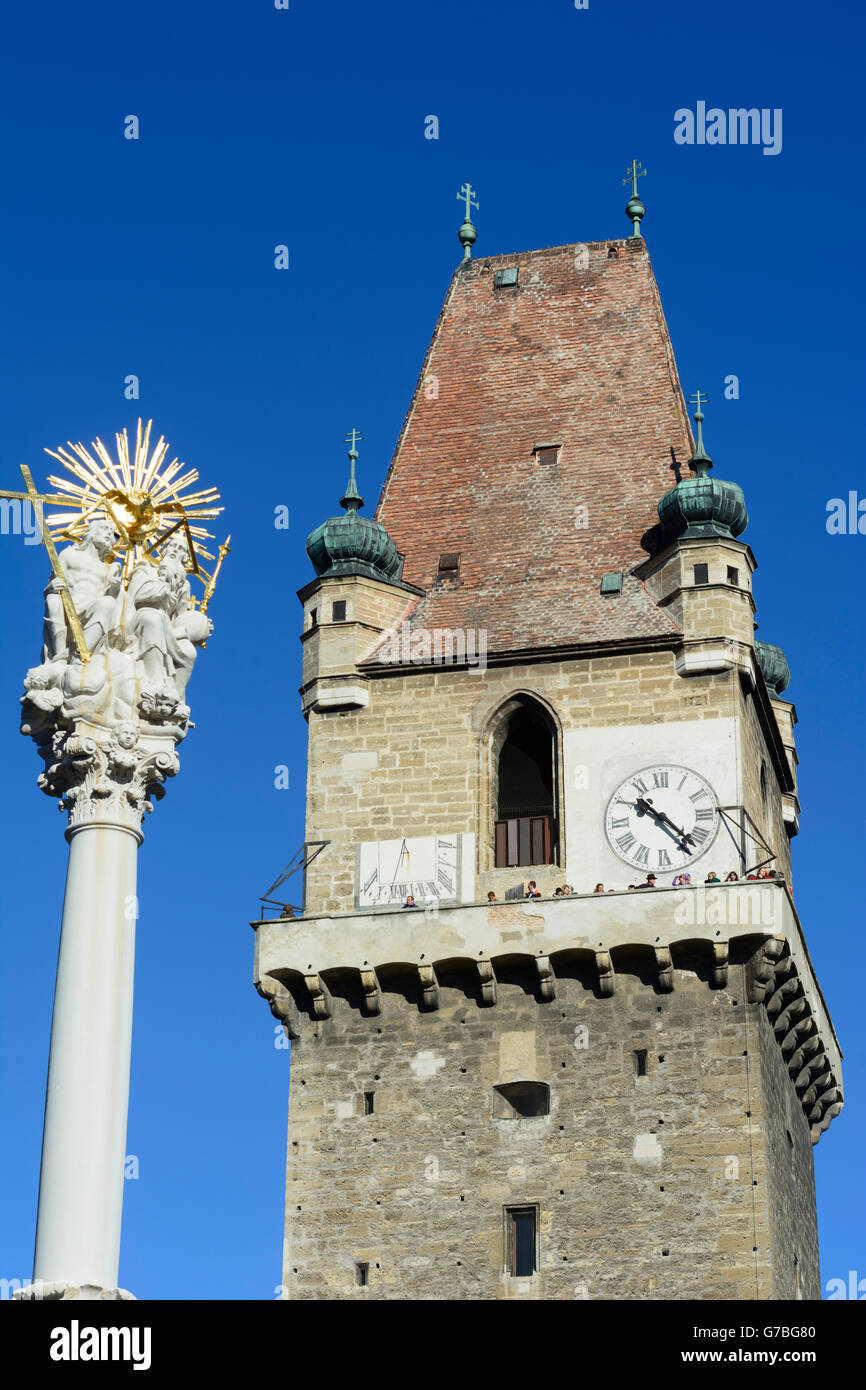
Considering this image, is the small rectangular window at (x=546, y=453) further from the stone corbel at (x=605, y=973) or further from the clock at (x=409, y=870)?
the stone corbel at (x=605, y=973)

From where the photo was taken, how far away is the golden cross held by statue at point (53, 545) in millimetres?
26750

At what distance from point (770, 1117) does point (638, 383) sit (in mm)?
13746

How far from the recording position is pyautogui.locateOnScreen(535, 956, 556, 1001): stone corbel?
43.7 meters

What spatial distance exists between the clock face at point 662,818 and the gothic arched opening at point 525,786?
1175mm

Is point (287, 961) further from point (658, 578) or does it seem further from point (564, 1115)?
point (658, 578)

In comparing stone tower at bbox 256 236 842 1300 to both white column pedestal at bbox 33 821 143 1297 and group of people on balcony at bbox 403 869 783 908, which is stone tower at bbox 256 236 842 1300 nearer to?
group of people on balcony at bbox 403 869 783 908

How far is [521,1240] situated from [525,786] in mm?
7460

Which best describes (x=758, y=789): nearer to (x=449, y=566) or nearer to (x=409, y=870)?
(x=409, y=870)

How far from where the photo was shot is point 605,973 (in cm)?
4356

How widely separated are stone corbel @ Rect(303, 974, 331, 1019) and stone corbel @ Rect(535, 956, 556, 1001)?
3.34 meters

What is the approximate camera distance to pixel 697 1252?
41.5 m

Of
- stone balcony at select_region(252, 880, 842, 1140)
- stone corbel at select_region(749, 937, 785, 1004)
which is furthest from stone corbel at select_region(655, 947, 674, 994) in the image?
A: stone corbel at select_region(749, 937, 785, 1004)

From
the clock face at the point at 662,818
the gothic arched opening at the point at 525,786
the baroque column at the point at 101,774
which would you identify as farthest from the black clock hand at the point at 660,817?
the baroque column at the point at 101,774

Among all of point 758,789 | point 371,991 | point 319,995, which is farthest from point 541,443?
point 319,995
